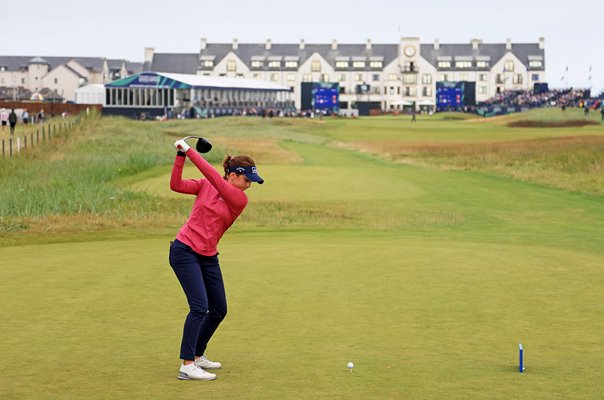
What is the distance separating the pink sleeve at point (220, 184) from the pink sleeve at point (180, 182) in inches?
4.5

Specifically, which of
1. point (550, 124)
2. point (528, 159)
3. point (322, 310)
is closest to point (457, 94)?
point (550, 124)

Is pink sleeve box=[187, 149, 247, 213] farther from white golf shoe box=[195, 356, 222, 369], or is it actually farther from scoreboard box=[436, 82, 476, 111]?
scoreboard box=[436, 82, 476, 111]

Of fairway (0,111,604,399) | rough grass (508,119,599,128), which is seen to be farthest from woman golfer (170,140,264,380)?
rough grass (508,119,599,128)

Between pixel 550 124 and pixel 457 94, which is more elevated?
pixel 457 94

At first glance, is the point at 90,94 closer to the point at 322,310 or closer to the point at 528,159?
the point at 528,159

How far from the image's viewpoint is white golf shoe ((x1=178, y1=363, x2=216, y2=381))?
10023 mm

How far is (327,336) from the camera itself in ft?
39.5

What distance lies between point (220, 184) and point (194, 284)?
3.24ft

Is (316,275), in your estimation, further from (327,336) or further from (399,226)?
(399,226)

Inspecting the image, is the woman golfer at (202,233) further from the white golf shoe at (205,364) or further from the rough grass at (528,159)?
the rough grass at (528,159)

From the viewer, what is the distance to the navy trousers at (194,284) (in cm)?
1040

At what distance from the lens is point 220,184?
1012cm

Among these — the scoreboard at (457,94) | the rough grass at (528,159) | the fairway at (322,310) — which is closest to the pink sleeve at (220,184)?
the fairway at (322,310)

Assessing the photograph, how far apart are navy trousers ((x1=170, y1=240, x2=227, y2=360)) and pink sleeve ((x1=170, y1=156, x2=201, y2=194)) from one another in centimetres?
49
